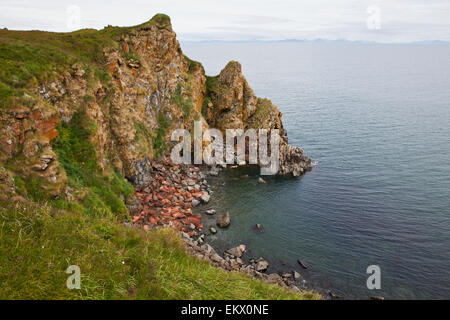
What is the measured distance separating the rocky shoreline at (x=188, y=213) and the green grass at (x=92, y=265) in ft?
33.5

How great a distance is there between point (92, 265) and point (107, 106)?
108ft

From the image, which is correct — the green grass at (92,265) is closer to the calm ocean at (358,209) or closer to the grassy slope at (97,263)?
the grassy slope at (97,263)

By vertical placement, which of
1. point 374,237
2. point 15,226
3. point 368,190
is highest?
point 15,226

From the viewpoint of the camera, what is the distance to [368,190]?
155 feet

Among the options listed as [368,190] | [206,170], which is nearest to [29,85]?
[206,170]

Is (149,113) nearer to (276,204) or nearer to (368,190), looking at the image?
(276,204)

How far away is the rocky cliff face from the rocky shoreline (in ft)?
11.1

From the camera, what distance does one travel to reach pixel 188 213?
131 feet

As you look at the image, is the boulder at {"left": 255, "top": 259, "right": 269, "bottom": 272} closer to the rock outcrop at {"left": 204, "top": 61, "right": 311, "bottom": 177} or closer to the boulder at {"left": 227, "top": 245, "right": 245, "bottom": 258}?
the boulder at {"left": 227, "top": 245, "right": 245, "bottom": 258}

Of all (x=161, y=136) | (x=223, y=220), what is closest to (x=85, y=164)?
(x=223, y=220)

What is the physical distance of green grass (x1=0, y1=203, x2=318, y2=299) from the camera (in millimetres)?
10141

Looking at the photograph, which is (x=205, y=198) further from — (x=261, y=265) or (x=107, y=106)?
(x=107, y=106)

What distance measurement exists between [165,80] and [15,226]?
49.2 m

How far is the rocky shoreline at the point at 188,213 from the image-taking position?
29.5 meters
